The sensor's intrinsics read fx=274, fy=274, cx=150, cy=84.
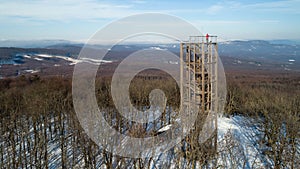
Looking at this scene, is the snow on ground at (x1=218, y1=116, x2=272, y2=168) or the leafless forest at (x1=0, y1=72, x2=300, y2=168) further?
the snow on ground at (x1=218, y1=116, x2=272, y2=168)

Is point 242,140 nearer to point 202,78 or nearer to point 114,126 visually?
point 202,78

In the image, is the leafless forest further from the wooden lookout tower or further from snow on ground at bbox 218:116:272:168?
the wooden lookout tower

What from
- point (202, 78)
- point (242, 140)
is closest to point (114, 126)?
point (202, 78)

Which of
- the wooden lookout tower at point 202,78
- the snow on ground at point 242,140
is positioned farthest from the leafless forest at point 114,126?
the wooden lookout tower at point 202,78

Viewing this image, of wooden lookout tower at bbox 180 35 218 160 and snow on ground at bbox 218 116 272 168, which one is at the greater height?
wooden lookout tower at bbox 180 35 218 160

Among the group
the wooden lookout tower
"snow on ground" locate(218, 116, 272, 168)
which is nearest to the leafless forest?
"snow on ground" locate(218, 116, 272, 168)

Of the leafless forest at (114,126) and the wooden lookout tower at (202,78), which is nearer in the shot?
the leafless forest at (114,126)

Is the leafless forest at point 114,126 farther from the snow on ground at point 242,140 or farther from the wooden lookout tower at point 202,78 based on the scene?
the wooden lookout tower at point 202,78

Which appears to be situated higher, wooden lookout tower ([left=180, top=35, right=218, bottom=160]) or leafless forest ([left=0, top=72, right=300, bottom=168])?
wooden lookout tower ([left=180, top=35, right=218, bottom=160])
